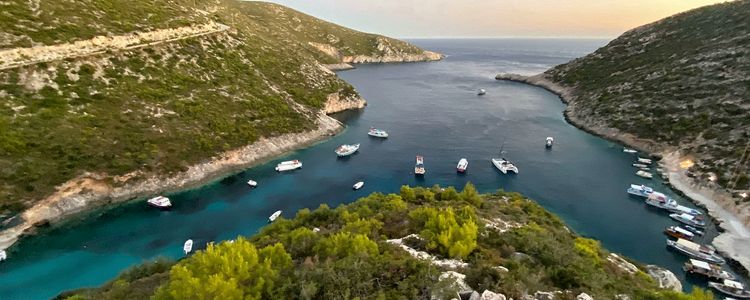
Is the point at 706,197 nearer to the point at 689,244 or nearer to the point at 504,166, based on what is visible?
the point at 689,244

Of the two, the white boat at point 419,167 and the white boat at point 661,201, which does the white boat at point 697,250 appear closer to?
the white boat at point 661,201

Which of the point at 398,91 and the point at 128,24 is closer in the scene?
the point at 128,24

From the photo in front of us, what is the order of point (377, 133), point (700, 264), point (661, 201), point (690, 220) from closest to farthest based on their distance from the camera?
point (700, 264) → point (690, 220) → point (661, 201) → point (377, 133)

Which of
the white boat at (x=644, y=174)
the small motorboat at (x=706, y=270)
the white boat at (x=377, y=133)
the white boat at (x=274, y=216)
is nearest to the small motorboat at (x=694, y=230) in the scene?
the small motorboat at (x=706, y=270)

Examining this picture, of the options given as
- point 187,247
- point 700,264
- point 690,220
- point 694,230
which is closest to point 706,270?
point 700,264

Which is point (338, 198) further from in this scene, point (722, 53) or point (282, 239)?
point (722, 53)

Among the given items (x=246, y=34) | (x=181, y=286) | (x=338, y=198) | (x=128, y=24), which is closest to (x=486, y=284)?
(x=181, y=286)
